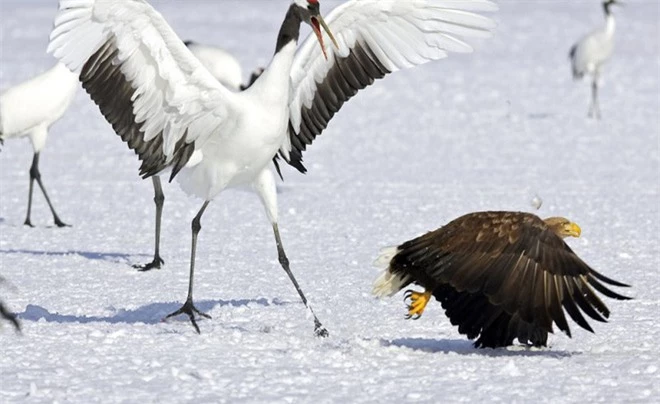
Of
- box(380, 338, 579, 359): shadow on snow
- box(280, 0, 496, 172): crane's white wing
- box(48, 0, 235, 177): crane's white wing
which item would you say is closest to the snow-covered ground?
box(380, 338, 579, 359): shadow on snow

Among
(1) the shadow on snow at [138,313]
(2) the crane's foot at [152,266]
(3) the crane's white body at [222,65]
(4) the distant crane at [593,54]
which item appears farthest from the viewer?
(4) the distant crane at [593,54]

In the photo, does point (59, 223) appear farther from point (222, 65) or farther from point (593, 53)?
point (593, 53)

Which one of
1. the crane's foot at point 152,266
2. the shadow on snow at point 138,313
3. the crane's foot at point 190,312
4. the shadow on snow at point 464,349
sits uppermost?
the shadow on snow at point 464,349

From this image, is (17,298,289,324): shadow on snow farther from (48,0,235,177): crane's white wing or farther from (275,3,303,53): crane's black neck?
(275,3,303,53): crane's black neck

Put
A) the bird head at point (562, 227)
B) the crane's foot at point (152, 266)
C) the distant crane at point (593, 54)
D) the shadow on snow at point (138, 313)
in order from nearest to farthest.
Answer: the bird head at point (562, 227)
the shadow on snow at point (138, 313)
the crane's foot at point (152, 266)
the distant crane at point (593, 54)

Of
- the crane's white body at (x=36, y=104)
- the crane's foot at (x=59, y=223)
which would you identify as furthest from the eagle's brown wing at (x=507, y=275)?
the crane's white body at (x=36, y=104)

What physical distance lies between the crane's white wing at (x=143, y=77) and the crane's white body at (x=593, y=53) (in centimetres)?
1745

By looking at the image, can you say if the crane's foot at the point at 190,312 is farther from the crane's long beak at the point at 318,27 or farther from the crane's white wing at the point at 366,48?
the crane's long beak at the point at 318,27

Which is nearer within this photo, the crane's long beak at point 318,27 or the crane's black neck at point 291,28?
the crane's black neck at point 291,28

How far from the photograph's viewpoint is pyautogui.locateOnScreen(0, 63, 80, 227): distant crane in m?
12.9

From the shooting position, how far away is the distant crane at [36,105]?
12.9m

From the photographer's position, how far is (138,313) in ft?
27.2

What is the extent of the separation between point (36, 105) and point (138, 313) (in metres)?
5.19

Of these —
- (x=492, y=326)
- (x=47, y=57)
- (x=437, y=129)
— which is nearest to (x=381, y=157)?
(x=437, y=129)
